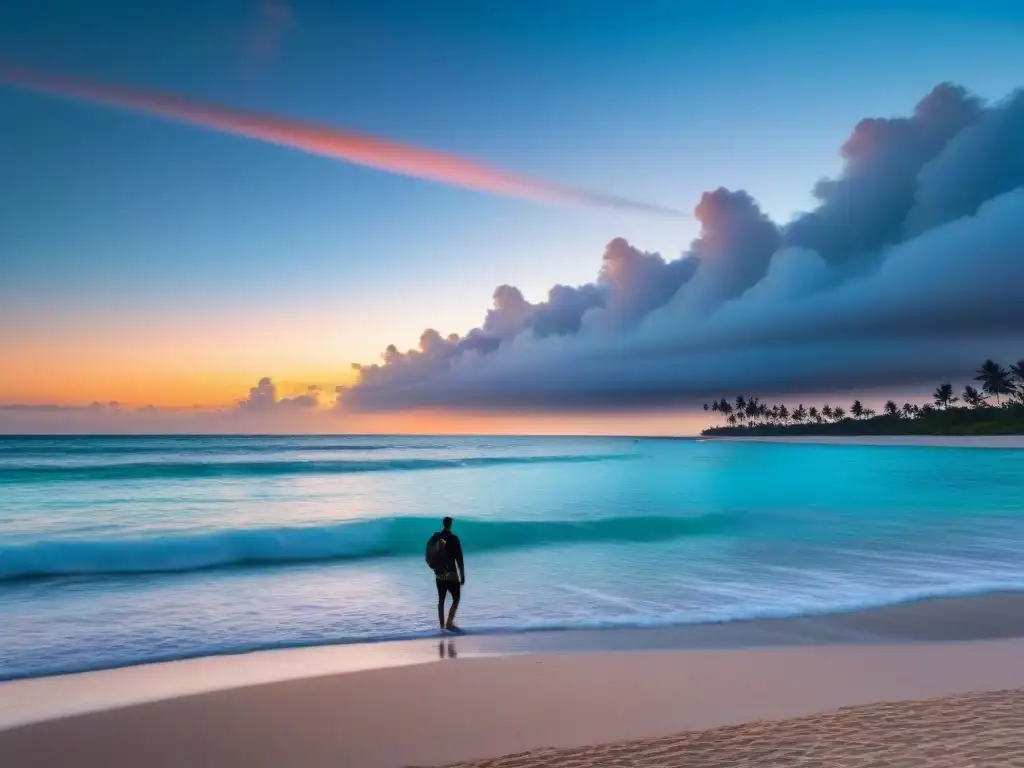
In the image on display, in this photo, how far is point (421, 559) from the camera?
21125mm

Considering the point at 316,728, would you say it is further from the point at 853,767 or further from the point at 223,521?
the point at 223,521

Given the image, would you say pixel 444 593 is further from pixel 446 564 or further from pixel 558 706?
pixel 558 706

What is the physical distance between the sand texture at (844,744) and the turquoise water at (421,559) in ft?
18.4

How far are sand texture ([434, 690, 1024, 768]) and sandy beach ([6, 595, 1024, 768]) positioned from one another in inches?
0.9

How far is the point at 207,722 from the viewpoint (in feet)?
25.0

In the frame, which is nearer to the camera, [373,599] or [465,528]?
[373,599]

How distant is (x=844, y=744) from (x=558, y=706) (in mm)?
2969

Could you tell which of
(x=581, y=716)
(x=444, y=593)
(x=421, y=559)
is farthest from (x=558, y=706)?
(x=421, y=559)

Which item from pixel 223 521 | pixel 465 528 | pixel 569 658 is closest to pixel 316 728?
pixel 569 658

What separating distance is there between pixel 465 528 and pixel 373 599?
44.0 ft

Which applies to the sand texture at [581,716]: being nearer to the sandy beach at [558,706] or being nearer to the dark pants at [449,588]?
Answer: the sandy beach at [558,706]

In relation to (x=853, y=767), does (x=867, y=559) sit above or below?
below

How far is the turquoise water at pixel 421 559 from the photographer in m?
12.5

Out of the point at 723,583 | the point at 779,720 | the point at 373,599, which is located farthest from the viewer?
the point at 723,583
